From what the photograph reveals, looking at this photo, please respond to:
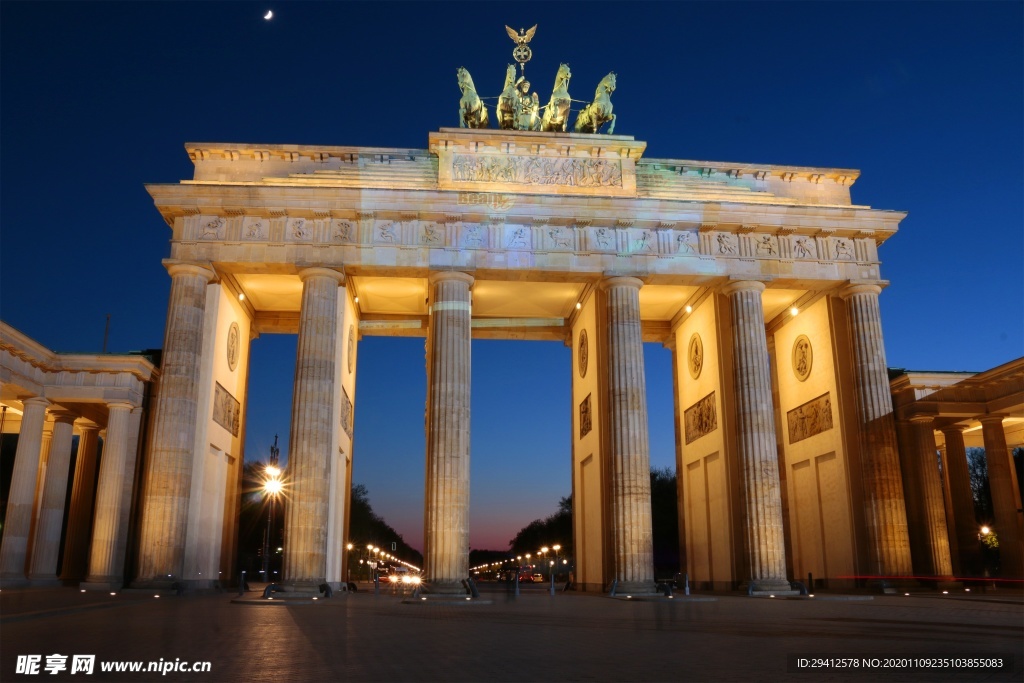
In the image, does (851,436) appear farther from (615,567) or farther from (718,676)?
(718,676)

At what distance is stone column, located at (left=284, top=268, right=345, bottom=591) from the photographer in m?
26.2

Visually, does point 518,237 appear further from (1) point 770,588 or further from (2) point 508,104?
(1) point 770,588

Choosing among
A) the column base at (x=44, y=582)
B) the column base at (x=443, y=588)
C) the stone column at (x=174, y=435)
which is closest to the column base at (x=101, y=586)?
the stone column at (x=174, y=435)

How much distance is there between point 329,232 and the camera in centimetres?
2950

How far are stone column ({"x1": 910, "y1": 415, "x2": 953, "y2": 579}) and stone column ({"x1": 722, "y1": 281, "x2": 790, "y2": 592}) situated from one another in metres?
5.14

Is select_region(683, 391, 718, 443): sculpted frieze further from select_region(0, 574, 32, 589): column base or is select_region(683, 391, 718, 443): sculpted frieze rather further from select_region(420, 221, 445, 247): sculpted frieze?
select_region(0, 574, 32, 589): column base

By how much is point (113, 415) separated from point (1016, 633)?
2659 centimetres

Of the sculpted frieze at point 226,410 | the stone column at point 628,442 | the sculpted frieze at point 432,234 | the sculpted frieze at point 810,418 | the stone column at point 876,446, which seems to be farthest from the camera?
the sculpted frieze at point 810,418

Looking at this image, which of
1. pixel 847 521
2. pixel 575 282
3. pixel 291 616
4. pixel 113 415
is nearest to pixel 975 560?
pixel 847 521

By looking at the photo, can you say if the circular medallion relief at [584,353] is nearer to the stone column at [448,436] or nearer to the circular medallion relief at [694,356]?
the circular medallion relief at [694,356]

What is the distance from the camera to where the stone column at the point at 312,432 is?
26.2 m

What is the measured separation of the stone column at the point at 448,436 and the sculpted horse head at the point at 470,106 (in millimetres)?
6967

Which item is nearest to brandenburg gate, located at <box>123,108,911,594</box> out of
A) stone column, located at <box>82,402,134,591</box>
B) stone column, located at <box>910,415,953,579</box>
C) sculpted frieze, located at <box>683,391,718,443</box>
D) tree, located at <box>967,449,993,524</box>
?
sculpted frieze, located at <box>683,391,718,443</box>

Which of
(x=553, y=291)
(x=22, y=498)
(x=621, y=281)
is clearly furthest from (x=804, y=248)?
(x=22, y=498)
